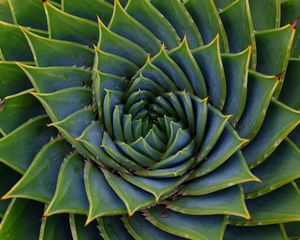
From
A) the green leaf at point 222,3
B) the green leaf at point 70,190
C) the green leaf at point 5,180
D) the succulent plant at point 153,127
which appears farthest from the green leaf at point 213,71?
the green leaf at point 5,180

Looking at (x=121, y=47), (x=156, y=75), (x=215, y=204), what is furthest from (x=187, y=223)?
(x=121, y=47)

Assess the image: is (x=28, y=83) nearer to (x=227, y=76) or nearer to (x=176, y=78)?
(x=176, y=78)

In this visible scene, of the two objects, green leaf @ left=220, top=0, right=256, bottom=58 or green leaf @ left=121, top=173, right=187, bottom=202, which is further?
green leaf @ left=220, top=0, right=256, bottom=58

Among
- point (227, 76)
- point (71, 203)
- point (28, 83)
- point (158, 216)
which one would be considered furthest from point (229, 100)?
point (28, 83)

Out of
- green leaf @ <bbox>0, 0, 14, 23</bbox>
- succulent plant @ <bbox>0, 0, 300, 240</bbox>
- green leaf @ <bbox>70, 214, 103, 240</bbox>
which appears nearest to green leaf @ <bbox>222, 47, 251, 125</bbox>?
succulent plant @ <bbox>0, 0, 300, 240</bbox>

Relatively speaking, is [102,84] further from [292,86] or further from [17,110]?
[292,86]

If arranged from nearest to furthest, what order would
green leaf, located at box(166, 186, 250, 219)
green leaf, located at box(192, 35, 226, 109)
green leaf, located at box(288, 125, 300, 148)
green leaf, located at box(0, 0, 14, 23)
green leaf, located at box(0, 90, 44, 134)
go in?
green leaf, located at box(166, 186, 250, 219) → green leaf, located at box(192, 35, 226, 109) → green leaf, located at box(0, 90, 44, 134) → green leaf, located at box(288, 125, 300, 148) → green leaf, located at box(0, 0, 14, 23)

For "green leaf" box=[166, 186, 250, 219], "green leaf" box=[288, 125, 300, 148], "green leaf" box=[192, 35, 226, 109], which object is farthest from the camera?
"green leaf" box=[288, 125, 300, 148]

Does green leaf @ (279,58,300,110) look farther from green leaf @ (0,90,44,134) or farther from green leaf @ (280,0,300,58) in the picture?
green leaf @ (0,90,44,134)
